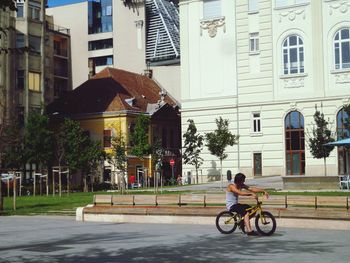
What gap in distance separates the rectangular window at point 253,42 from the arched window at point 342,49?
6705 mm

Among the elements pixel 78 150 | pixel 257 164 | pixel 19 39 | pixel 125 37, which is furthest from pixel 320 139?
pixel 125 37

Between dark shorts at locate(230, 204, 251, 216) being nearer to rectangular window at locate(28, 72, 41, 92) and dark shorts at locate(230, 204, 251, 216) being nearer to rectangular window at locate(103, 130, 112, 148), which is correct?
rectangular window at locate(28, 72, 41, 92)

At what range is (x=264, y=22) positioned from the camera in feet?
175

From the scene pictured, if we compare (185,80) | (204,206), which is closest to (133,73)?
(185,80)

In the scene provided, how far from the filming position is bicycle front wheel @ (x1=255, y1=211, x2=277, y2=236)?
15.4 metres

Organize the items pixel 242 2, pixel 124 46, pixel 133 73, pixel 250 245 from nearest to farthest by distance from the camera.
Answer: pixel 250 245
pixel 242 2
pixel 133 73
pixel 124 46

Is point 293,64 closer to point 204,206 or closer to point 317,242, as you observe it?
point 204,206

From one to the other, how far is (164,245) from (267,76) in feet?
134

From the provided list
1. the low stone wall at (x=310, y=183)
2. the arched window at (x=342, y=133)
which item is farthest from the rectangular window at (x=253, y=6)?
the low stone wall at (x=310, y=183)

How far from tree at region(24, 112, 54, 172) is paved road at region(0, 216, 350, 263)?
33942 mm

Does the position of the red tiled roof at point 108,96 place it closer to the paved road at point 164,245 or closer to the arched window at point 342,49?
the arched window at point 342,49

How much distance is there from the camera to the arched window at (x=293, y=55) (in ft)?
170

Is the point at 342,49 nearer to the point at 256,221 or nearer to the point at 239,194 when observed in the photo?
the point at 239,194

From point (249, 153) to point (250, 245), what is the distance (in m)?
40.6
